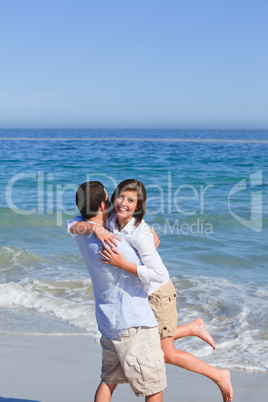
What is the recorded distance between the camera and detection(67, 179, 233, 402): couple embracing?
232 centimetres

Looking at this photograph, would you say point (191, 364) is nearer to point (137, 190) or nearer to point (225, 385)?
point (225, 385)

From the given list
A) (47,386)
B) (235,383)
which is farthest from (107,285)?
(235,383)

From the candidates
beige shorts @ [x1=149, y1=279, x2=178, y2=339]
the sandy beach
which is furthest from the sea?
beige shorts @ [x1=149, y1=279, x2=178, y2=339]

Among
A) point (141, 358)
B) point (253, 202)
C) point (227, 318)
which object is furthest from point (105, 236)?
point (253, 202)

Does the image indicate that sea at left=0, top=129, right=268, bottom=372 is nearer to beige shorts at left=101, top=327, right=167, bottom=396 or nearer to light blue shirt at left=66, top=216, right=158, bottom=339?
beige shorts at left=101, top=327, right=167, bottom=396

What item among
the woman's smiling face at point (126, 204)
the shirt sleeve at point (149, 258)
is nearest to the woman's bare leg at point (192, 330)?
the shirt sleeve at point (149, 258)

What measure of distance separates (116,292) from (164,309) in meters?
0.61

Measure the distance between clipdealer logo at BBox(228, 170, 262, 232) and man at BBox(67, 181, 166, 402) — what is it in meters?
7.18

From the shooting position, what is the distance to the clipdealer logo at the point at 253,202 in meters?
9.72

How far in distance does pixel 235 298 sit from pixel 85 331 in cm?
192

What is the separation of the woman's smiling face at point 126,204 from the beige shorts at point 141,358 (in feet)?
1.90

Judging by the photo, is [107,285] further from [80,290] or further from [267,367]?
[80,290]

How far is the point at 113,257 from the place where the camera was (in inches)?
89.1

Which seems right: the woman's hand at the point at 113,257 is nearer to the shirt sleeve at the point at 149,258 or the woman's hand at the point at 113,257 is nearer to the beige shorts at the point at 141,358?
the shirt sleeve at the point at 149,258
